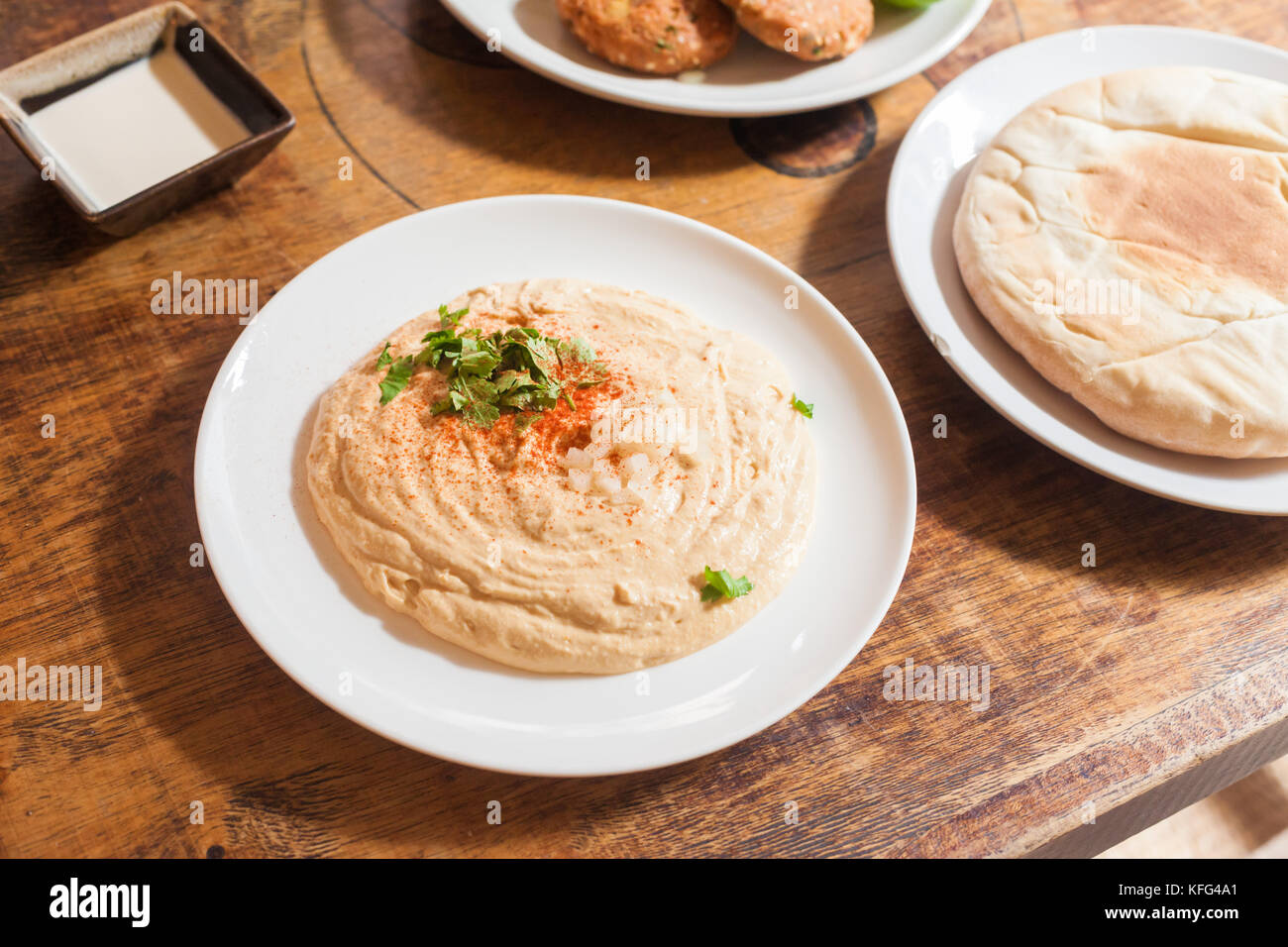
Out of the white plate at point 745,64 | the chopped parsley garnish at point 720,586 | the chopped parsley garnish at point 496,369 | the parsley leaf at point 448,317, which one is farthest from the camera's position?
the white plate at point 745,64

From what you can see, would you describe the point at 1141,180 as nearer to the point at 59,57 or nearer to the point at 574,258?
the point at 574,258

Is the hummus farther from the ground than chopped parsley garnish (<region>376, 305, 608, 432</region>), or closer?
closer

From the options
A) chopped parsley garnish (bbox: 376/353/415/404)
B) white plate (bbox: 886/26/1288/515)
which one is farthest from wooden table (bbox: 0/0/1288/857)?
chopped parsley garnish (bbox: 376/353/415/404)

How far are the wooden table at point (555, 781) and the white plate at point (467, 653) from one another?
192 mm

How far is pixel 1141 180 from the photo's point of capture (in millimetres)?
2332

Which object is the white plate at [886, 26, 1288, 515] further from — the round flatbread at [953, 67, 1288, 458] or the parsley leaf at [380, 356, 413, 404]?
the parsley leaf at [380, 356, 413, 404]

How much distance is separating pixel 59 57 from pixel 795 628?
237 cm

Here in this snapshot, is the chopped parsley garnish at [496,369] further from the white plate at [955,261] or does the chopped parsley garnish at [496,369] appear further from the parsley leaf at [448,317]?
the white plate at [955,261]

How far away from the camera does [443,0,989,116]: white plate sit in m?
2.65

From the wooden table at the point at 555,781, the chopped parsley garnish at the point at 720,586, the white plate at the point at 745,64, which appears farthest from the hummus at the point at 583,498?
the white plate at the point at 745,64

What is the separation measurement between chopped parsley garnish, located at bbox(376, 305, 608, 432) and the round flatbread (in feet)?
3.30

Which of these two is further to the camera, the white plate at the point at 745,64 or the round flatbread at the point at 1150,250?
the white plate at the point at 745,64

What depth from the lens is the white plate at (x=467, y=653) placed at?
1.68m
